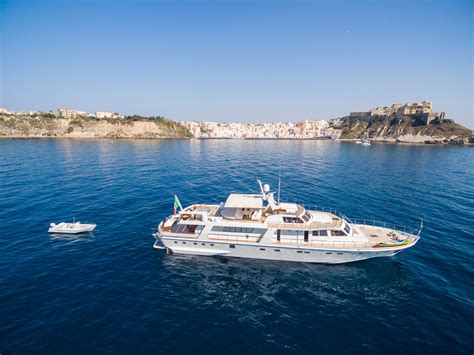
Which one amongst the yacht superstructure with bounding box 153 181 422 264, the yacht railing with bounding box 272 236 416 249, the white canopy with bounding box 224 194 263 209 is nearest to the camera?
the yacht railing with bounding box 272 236 416 249

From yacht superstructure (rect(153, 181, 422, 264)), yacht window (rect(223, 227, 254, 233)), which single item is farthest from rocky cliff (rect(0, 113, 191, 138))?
yacht window (rect(223, 227, 254, 233))

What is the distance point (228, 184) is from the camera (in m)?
56.4

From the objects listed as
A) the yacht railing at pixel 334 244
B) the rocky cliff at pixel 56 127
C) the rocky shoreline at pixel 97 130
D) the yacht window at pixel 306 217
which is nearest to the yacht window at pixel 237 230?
the yacht railing at pixel 334 244

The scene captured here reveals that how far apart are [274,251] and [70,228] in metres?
26.3

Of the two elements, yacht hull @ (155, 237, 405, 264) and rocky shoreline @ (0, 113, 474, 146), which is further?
rocky shoreline @ (0, 113, 474, 146)

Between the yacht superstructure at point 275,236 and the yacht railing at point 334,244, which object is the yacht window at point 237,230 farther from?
the yacht railing at point 334,244

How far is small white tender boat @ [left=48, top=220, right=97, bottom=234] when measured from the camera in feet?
98.7

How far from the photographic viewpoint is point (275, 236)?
81.0 feet

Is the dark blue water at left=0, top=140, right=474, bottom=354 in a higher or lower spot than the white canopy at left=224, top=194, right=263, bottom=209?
lower

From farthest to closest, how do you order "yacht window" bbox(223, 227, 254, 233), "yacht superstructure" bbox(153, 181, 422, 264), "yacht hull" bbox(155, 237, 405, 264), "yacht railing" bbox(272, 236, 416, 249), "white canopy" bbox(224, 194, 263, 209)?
"white canopy" bbox(224, 194, 263, 209) < "yacht window" bbox(223, 227, 254, 233) < "yacht superstructure" bbox(153, 181, 422, 264) < "yacht hull" bbox(155, 237, 405, 264) < "yacht railing" bbox(272, 236, 416, 249)

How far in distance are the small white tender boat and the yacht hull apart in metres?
12.0

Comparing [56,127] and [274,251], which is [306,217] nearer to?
[274,251]

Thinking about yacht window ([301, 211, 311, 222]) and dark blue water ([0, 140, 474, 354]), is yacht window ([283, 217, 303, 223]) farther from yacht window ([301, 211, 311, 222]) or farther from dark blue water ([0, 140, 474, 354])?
dark blue water ([0, 140, 474, 354])

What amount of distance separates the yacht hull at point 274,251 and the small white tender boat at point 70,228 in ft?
39.4
